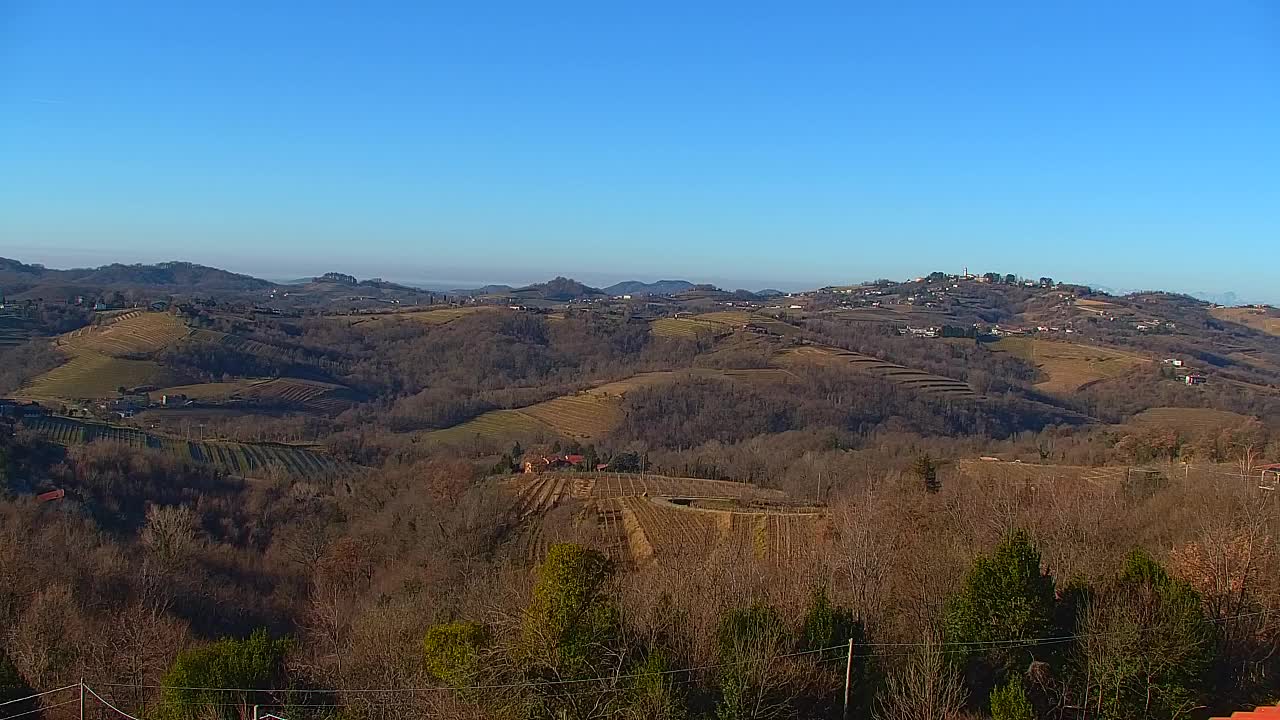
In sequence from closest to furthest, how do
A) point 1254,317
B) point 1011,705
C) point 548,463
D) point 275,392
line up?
point 1011,705
point 548,463
point 275,392
point 1254,317

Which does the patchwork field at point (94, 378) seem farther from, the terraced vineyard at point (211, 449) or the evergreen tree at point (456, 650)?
the evergreen tree at point (456, 650)

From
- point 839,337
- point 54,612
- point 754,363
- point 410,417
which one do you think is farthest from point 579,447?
point 839,337

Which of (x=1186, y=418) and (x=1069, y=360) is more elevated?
(x=1069, y=360)

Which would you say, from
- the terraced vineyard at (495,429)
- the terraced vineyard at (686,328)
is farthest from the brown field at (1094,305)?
the terraced vineyard at (495,429)

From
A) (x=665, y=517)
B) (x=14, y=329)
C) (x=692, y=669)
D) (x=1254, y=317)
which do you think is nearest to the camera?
(x=692, y=669)

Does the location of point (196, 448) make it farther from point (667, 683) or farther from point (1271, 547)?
point (1271, 547)

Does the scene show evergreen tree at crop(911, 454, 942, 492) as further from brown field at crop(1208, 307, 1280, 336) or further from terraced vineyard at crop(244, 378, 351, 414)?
brown field at crop(1208, 307, 1280, 336)

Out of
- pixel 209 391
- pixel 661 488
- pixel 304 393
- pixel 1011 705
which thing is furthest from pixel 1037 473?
pixel 209 391

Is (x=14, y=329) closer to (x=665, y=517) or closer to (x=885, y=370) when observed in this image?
(x=665, y=517)
